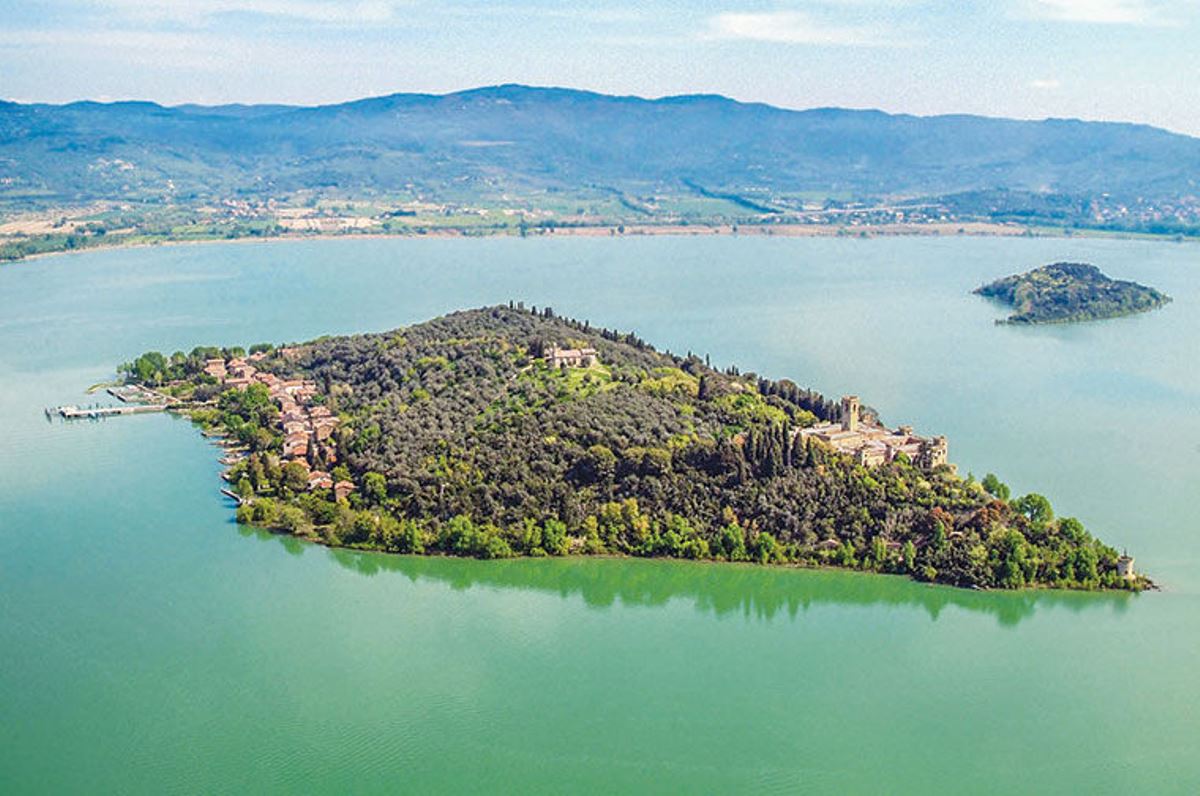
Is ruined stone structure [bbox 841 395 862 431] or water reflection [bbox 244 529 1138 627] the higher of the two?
ruined stone structure [bbox 841 395 862 431]

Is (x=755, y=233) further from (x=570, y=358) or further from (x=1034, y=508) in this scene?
(x=1034, y=508)

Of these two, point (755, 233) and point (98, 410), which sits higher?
point (755, 233)

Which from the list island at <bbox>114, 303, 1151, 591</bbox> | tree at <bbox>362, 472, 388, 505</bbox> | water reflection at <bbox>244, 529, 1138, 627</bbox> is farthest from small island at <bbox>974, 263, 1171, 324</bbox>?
tree at <bbox>362, 472, 388, 505</bbox>

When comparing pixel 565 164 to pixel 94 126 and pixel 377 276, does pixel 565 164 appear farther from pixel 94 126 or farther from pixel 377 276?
pixel 377 276

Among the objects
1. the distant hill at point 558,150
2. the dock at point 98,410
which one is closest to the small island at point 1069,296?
the dock at point 98,410

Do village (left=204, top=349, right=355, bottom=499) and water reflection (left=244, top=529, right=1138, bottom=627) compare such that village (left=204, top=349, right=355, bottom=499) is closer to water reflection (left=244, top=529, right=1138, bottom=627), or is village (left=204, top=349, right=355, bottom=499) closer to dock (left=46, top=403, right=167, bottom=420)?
dock (left=46, top=403, right=167, bottom=420)

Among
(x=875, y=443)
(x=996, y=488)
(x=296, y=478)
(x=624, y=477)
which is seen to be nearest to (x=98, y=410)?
(x=296, y=478)

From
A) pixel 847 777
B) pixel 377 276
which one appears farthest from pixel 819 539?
pixel 377 276
